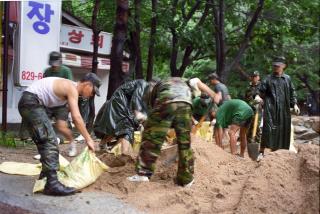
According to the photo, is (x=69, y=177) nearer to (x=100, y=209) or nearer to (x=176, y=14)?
(x=100, y=209)

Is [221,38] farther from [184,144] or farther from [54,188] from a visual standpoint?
[54,188]

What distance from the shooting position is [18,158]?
714 centimetres

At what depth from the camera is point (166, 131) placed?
5.10m

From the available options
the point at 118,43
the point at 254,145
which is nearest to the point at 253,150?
the point at 254,145

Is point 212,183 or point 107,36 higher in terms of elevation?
point 107,36

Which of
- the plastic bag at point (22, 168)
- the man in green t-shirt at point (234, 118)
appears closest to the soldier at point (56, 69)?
the plastic bag at point (22, 168)

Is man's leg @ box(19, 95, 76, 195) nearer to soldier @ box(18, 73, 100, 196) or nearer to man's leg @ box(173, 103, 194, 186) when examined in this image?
soldier @ box(18, 73, 100, 196)

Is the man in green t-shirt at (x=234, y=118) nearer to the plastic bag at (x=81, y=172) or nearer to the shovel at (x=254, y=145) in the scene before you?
the shovel at (x=254, y=145)

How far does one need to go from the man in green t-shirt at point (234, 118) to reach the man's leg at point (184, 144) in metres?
3.24

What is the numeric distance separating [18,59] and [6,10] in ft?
2.98

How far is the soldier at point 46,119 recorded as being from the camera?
16.3 ft

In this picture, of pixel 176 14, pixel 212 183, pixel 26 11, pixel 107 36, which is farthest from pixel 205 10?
pixel 212 183

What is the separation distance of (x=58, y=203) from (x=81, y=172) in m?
0.61

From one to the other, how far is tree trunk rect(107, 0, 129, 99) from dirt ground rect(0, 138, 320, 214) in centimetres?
450
